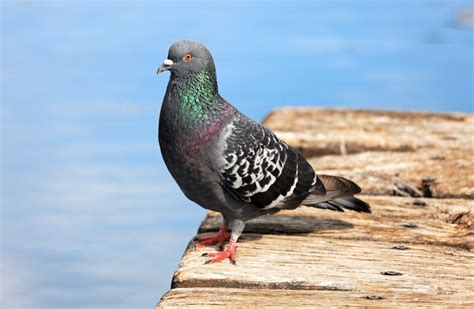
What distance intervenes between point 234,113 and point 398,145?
2.82m

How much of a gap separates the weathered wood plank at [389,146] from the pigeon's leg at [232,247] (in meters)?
1.50

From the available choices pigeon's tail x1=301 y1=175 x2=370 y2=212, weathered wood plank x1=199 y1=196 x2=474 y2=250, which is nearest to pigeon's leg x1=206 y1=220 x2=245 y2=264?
weathered wood plank x1=199 y1=196 x2=474 y2=250

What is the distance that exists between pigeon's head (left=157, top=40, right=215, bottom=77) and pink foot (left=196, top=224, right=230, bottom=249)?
98 cm

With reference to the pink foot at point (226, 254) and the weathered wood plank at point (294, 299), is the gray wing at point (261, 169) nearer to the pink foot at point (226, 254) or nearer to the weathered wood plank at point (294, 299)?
the pink foot at point (226, 254)

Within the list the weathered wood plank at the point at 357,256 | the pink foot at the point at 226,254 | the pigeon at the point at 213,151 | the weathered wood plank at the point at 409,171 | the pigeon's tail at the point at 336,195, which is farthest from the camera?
the weathered wood plank at the point at 409,171

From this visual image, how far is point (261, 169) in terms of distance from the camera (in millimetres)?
4836

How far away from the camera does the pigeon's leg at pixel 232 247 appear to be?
438 cm

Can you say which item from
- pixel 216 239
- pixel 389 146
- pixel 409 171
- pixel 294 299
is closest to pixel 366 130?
pixel 389 146

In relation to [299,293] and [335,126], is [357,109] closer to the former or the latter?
[335,126]

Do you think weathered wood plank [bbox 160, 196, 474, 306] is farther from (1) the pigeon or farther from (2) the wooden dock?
(1) the pigeon

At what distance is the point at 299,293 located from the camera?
153 inches

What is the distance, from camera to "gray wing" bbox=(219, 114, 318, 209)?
4.59m

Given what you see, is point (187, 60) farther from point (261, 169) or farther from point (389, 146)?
point (389, 146)

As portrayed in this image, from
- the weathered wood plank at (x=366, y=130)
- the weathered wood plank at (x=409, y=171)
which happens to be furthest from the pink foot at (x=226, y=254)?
the weathered wood plank at (x=366, y=130)
